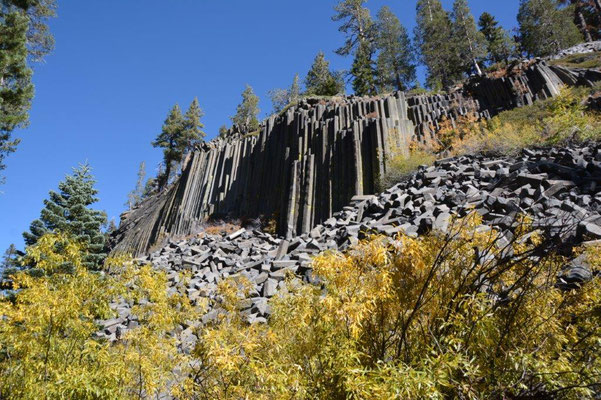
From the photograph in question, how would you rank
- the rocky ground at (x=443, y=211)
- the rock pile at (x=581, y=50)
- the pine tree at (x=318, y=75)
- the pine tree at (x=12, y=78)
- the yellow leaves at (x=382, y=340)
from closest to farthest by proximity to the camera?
the yellow leaves at (x=382, y=340), the rocky ground at (x=443, y=211), the pine tree at (x=12, y=78), the rock pile at (x=581, y=50), the pine tree at (x=318, y=75)

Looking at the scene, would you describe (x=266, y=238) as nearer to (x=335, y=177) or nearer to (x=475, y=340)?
(x=335, y=177)

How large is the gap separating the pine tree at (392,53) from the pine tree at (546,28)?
12420 millimetres

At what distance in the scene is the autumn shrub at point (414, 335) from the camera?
2453mm

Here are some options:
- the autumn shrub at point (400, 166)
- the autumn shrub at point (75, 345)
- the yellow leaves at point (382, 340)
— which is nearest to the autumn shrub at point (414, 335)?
the yellow leaves at point (382, 340)

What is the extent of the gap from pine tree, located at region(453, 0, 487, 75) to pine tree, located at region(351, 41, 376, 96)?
8.84 meters

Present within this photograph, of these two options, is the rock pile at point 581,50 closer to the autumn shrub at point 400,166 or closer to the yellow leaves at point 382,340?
the autumn shrub at point 400,166

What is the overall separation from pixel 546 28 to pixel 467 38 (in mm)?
9560

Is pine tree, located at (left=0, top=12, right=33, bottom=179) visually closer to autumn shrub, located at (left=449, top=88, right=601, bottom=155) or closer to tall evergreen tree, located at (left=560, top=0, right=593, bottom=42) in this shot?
autumn shrub, located at (left=449, top=88, right=601, bottom=155)

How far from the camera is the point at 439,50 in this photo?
33406 millimetres

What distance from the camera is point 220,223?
2058 centimetres

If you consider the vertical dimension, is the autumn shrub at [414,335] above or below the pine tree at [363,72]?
below

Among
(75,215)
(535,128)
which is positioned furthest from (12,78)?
(535,128)

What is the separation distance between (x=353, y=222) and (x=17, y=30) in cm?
1388

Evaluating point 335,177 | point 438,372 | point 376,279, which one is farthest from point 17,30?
point 438,372
